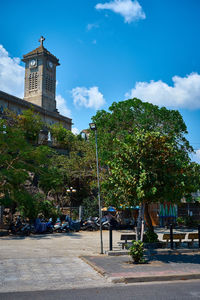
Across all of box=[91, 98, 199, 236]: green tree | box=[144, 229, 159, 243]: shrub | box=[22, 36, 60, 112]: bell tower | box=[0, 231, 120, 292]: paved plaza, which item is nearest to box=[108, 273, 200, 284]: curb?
box=[0, 231, 120, 292]: paved plaza

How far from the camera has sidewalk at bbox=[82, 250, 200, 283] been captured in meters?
8.47

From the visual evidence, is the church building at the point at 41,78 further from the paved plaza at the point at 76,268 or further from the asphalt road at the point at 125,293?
the asphalt road at the point at 125,293

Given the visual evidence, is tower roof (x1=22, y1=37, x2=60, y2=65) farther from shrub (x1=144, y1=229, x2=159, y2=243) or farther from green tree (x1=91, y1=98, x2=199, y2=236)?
shrub (x1=144, y1=229, x2=159, y2=243)

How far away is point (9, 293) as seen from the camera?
6.93 m

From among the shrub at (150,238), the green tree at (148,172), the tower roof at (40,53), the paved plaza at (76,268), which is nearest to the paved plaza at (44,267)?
the paved plaza at (76,268)

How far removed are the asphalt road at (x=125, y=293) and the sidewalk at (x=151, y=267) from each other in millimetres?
558

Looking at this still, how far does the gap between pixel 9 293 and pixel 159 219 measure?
78.4ft

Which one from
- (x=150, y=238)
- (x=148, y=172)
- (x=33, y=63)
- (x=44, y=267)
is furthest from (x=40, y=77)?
(x=44, y=267)

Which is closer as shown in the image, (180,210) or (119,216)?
(119,216)

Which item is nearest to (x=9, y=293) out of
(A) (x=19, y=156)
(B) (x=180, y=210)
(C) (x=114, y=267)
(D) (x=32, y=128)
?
(C) (x=114, y=267)

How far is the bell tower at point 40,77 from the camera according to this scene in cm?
7731

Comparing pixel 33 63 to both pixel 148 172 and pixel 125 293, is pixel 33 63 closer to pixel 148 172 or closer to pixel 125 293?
pixel 148 172

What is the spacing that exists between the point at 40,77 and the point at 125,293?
76.3m

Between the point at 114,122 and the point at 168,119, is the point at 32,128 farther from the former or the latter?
the point at 168,119
